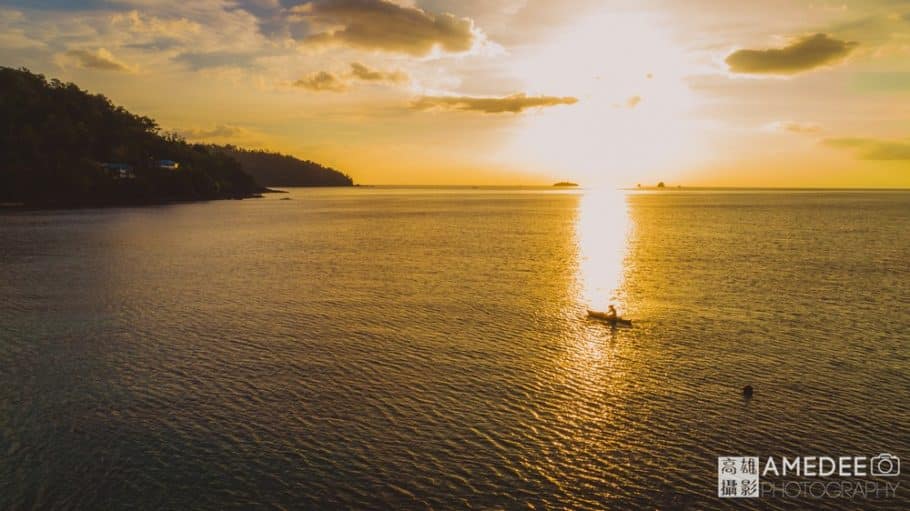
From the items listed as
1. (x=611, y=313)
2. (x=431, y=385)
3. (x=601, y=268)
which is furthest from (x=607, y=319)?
(x=601, y=268)

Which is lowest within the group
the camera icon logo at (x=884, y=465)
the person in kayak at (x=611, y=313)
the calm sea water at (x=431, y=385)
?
the camera icon logo at (x=884, y=465)

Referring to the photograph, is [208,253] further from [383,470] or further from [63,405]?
[383,470]

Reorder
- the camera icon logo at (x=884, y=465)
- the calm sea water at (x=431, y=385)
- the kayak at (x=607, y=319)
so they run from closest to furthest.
Result: the calm sea water at (x=431, y=385) < the camera icon logo at (x=884, y=465) < the kayak at (x=607, y=319)

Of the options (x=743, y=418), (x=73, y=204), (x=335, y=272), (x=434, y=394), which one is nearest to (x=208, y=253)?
(x=335, y=272)

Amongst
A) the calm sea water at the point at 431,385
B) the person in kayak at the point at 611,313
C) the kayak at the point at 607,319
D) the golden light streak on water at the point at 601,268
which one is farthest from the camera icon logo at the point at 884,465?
the golden light streak on water at the point at 601,268

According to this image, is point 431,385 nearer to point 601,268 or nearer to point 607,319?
point 607,319

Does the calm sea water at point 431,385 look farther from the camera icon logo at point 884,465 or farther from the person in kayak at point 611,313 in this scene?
the person in kayak at point 611,313
